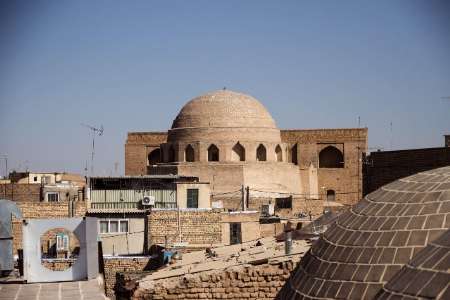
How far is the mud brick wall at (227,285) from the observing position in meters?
8.45

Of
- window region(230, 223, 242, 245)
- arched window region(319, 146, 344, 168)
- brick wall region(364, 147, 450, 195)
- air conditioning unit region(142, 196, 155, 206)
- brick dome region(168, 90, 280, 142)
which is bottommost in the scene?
window region(230, 223, 242, 245)

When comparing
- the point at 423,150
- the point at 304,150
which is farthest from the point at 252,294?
the point at 304,150

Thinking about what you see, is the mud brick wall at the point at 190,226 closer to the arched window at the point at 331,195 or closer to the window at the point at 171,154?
the window at the point at 171,154

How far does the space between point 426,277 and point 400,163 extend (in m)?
16.3

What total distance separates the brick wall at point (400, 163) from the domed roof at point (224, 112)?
10.1 metres

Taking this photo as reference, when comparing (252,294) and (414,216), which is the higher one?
(414,216)

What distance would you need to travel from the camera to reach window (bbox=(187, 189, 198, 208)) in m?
21.2

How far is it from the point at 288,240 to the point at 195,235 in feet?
26.9

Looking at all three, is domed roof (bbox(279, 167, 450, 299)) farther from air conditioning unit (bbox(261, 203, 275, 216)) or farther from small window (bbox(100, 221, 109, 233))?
air conditioning unit (bbox(261, 203, 275, 216))

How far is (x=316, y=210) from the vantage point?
26.0 meters

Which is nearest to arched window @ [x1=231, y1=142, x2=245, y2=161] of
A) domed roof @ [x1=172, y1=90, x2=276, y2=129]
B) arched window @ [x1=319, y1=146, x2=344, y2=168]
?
domed roof @ [x1=172, y1=90, x2=276, y2=129]

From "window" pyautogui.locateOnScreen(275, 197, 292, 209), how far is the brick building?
0.14 ft

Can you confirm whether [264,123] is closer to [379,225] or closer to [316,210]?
[316,210]

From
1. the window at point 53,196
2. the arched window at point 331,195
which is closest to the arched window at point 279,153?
the arched window at point 331,195
